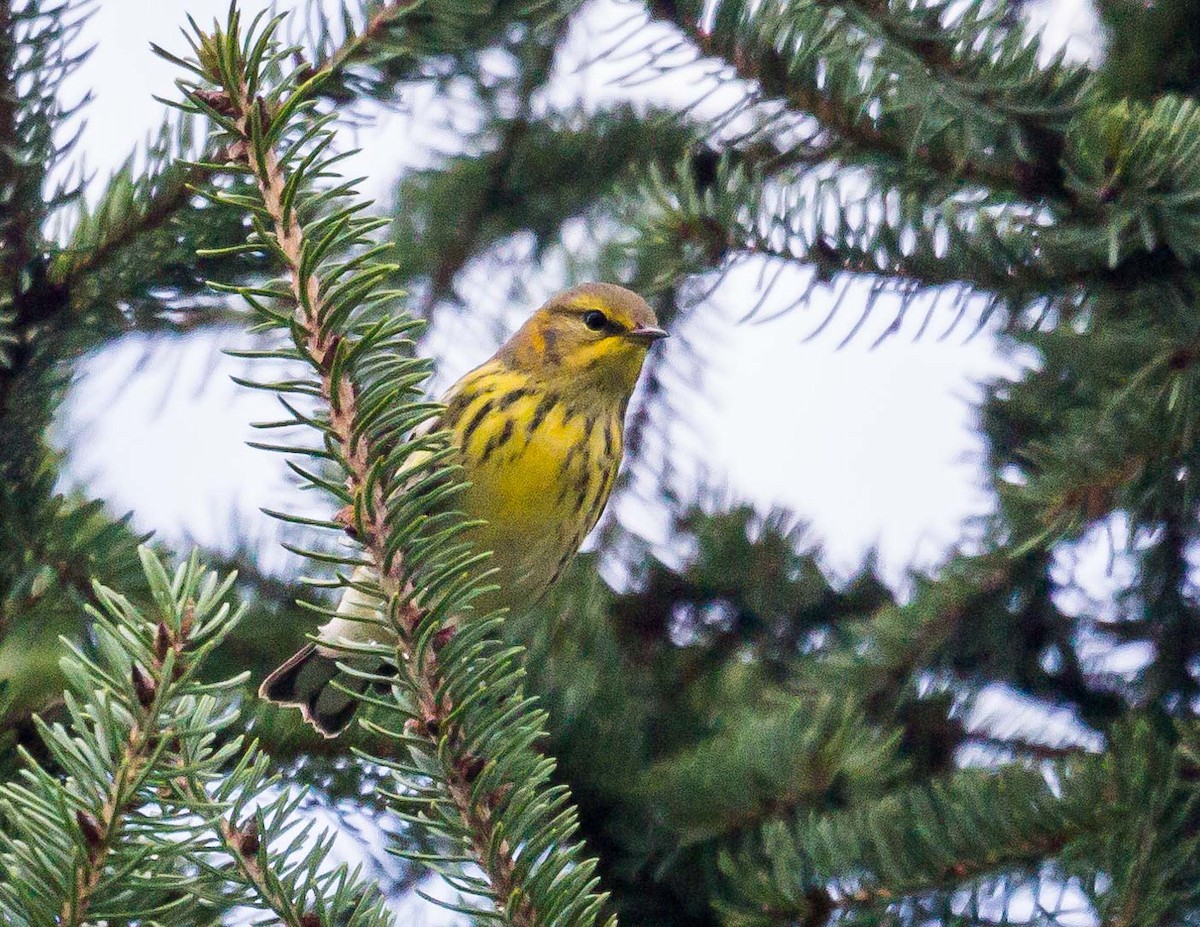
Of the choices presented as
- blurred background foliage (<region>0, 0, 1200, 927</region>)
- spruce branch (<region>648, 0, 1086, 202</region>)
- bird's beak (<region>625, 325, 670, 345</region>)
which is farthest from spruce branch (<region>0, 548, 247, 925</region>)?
bird's beak (<region>625, 325, 670, 345</region>)

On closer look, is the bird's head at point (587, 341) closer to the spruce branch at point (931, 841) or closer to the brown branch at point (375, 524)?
the spruce branch at point (931, 841)

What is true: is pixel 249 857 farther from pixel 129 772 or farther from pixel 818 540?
pixel 818 540

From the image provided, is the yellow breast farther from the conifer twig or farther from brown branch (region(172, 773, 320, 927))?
the conifer twig

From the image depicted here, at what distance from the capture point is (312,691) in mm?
1714

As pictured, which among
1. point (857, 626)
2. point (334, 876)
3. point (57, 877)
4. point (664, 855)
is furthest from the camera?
point (857, 626)

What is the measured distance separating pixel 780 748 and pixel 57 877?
0.93m

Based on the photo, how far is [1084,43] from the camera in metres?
2.09

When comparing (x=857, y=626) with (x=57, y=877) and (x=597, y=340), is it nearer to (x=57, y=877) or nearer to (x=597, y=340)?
(x=597, y=340)

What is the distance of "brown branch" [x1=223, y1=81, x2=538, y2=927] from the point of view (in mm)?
1034

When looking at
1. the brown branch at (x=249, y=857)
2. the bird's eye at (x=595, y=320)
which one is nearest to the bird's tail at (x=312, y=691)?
the brown branch at (x=249, y=857)

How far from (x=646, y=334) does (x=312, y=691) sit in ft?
2.64

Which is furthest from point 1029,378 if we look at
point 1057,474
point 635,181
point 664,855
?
point 664,855

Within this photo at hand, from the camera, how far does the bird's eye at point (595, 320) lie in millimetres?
2318

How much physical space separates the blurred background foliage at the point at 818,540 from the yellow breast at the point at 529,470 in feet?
0.44
